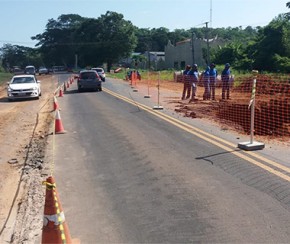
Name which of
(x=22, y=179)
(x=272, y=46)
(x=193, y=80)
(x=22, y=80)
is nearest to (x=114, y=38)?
(x=272, y=46)

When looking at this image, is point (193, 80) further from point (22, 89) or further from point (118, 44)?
point (118, 44)

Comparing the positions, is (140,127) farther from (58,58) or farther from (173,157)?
(58,58)

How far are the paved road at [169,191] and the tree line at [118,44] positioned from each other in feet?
120

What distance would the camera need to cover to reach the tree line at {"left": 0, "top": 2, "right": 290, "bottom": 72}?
4881 cm

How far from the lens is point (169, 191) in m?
6.39

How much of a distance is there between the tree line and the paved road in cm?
3645

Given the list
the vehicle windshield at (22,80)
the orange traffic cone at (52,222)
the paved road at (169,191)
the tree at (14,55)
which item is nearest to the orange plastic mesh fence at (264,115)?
the paved road at (169,191)

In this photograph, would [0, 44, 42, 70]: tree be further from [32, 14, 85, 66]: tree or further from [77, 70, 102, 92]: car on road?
[77, 70, 102, 92]: car on road

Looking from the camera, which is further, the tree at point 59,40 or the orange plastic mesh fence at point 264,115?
the tree at point 59,40

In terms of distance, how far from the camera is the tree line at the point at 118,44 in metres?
48.8

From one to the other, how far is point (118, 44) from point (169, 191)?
83.0 metres

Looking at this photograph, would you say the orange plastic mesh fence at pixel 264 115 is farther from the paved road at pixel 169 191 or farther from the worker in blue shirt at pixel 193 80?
the worker in blue shirt at pixel 193 80

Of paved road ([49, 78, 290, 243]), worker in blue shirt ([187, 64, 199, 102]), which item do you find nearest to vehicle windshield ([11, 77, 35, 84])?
worker in blue shirt ([187, 64, 199, 102])

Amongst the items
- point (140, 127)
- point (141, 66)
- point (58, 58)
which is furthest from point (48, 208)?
point (58, 58)
